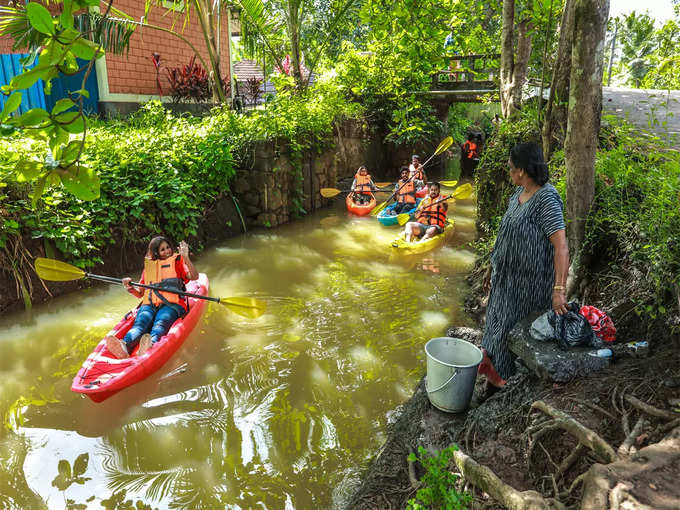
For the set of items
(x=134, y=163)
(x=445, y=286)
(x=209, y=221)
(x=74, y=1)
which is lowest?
(x=445, y=286)

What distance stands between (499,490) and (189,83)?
1287 centimetres

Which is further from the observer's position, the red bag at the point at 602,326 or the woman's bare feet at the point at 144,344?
the woman's bare feet at the point at 144,344

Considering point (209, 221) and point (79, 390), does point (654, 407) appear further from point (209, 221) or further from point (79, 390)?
point (209, 221)

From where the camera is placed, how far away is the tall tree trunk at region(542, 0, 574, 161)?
4.69 m

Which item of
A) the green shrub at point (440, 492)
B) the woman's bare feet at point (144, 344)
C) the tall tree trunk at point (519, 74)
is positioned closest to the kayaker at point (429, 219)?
the tall tree trunk at point (519, 74)

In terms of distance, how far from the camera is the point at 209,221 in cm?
906

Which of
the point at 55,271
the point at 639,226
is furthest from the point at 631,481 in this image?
the point at 55,271

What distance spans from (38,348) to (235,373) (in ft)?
7.89

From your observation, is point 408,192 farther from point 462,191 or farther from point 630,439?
point 630,439

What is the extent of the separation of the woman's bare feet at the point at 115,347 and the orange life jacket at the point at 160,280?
80cm

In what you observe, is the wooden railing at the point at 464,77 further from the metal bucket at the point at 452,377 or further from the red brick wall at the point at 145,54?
the metal bucket at the point at 452,377

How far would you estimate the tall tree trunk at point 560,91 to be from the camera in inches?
185

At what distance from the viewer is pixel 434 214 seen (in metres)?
9.05

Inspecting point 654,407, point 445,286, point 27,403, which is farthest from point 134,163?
point 654,407
